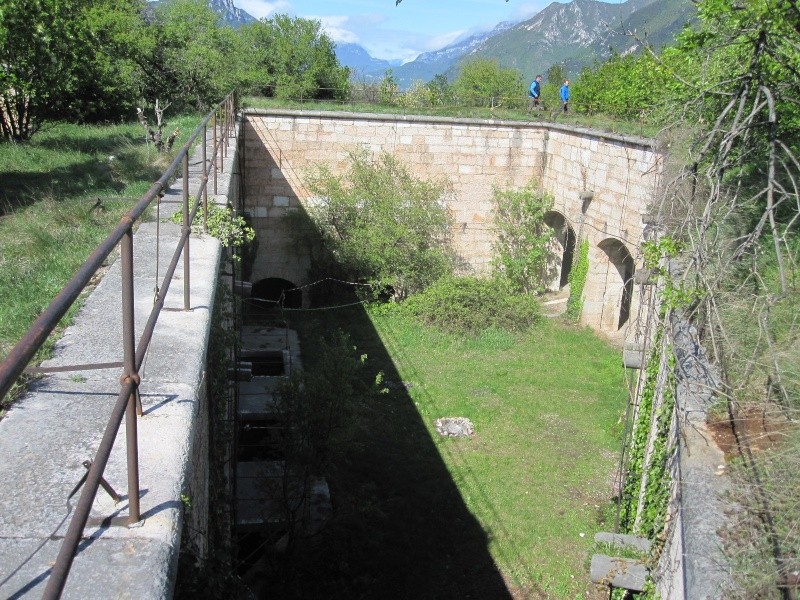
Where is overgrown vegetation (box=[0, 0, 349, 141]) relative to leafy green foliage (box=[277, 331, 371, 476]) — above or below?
above

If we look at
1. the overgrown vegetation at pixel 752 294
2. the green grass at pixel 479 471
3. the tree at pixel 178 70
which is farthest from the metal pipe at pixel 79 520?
the tree at pixel 178 70

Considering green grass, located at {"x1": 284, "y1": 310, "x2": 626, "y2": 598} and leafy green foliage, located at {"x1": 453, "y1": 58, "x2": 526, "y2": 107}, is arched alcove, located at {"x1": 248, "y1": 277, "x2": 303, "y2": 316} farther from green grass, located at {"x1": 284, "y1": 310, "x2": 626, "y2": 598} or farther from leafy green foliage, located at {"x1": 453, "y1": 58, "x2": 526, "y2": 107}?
leafy green foliage, located at {"x1": 453, "y1": 58, "x2": 526, "y2": 107}

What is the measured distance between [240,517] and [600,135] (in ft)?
34.6

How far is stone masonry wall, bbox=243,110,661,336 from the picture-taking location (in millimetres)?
15422

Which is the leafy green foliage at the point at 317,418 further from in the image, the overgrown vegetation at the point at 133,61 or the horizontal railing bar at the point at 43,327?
the horizontal railing bar at the point at 43,327

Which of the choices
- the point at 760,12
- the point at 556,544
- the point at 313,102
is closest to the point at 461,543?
the point at 556,544

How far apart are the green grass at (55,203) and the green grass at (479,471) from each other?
3654 mm

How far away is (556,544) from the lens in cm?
827

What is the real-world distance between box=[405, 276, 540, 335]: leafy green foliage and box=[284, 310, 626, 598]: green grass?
0.63 meters

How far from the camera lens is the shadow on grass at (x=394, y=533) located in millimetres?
7426

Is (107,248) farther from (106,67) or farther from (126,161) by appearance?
(106,67)

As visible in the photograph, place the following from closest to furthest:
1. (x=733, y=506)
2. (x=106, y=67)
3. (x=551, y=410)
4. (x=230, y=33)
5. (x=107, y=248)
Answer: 1. (x=107, y=248)
2. (x=733, y=506)
3. (x=551, y=410)
4. (x=106, y=67)
5. (x=230, y=33)

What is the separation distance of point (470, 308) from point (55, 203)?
9.88 meters

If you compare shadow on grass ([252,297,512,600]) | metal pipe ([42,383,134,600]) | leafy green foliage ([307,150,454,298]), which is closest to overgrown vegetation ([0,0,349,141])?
leafy green foliage ([307,150,454,298])
